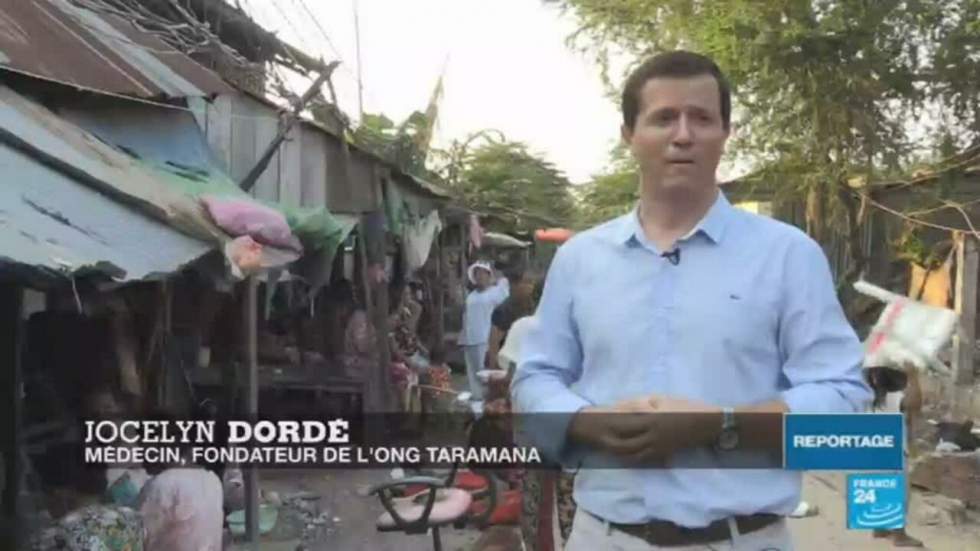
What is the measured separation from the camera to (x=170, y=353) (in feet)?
14.7

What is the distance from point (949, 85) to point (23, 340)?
5829mm

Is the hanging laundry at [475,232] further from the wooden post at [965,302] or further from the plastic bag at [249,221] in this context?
the plastic bag at [249,221]

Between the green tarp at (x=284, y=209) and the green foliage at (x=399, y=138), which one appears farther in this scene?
the green foliage at (x=399, y=138)

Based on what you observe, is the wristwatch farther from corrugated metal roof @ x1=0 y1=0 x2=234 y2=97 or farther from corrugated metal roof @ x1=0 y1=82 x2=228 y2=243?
corrugated metal roof @ x1=0 y1=0 x2=234 y2=97

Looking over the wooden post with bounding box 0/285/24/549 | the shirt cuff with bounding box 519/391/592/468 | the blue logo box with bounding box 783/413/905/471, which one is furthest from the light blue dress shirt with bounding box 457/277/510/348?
the shirt cuff with bounding box 519/391/592/468

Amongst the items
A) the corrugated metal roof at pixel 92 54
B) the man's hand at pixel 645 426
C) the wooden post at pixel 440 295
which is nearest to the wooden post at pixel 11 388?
the corrugated metal roof at pixel 92 54

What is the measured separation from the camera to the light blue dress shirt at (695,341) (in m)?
1.44

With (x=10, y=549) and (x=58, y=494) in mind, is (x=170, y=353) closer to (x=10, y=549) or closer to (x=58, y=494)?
(x=58, y=494)

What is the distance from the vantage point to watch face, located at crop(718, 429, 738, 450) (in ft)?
4.84

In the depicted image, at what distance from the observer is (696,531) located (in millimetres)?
1526

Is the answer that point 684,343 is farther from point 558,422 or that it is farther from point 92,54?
point 92,54

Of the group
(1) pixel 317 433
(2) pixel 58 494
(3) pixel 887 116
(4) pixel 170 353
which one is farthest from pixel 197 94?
(3) pixel 887 116

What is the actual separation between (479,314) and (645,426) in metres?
6.58

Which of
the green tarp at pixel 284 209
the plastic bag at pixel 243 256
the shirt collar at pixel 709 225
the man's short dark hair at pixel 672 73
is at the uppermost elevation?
the green tarp at pixel 284 209
